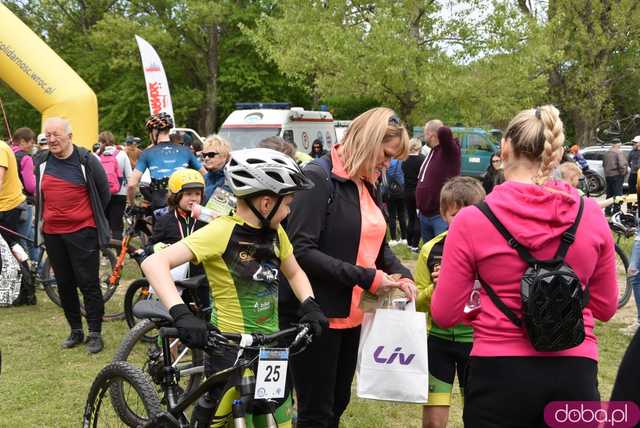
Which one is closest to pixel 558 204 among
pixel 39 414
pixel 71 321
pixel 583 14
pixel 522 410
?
pixel 522 410

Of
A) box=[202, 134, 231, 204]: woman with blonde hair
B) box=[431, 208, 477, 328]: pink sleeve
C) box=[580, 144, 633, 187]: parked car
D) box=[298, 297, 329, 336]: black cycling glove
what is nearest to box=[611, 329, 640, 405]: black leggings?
box=[431, 208, 477, 328]: pink sleeve

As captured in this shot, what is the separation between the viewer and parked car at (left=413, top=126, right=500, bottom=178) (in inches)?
891

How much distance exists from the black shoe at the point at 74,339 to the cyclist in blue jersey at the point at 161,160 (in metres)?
1.52

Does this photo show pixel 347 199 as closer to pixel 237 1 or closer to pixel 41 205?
pixel 41 205

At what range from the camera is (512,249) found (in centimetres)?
235

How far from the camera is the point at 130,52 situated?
31.1m

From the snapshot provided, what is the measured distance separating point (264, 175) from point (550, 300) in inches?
51.2

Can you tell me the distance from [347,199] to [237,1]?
29.7 m

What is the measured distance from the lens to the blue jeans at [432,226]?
8.48m

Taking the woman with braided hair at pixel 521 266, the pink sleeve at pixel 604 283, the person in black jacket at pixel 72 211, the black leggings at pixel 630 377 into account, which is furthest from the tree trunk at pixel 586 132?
the black leggings at pixel 630 377

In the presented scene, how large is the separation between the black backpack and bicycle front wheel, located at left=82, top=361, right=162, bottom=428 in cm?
205

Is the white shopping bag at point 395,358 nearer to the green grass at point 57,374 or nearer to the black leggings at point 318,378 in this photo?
the black leggings at point 318,378

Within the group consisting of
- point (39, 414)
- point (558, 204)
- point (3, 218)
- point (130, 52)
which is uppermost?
point (130, 52)

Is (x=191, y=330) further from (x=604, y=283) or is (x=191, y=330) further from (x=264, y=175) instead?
(x=604, y=283)
